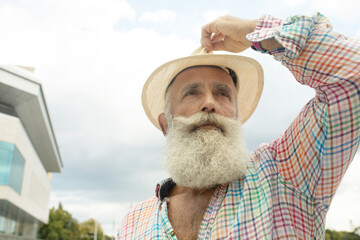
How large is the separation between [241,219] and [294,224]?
23 cm

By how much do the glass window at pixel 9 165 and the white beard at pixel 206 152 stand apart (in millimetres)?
25609

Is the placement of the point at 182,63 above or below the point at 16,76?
below

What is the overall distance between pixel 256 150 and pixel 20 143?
1119 inches

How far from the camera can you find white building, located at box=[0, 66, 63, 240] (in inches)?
973

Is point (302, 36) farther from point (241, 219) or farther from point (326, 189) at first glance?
point (241, 219)

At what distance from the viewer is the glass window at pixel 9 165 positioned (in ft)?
80.8

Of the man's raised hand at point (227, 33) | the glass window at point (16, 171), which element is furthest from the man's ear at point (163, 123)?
the glass window at point (16, 171)

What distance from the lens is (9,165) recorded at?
2522 cm

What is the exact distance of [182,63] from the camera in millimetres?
2320

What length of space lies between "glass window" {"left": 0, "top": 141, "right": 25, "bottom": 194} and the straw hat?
81.8 feet

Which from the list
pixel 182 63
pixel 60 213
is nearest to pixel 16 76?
pixel 182 63

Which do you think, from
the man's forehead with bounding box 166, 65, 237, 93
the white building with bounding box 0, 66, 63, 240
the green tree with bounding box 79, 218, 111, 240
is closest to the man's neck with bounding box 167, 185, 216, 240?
the man's forehead with bounding box 166, 65, 237, 93

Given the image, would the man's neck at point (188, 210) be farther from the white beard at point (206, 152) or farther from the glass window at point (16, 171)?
the glass window at point (16, 171)

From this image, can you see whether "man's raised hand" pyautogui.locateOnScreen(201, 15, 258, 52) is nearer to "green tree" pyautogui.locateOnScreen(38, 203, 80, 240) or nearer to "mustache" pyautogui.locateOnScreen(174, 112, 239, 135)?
"mustache" pyautogui.locateOnScreen(174, 112, 239, 135)
